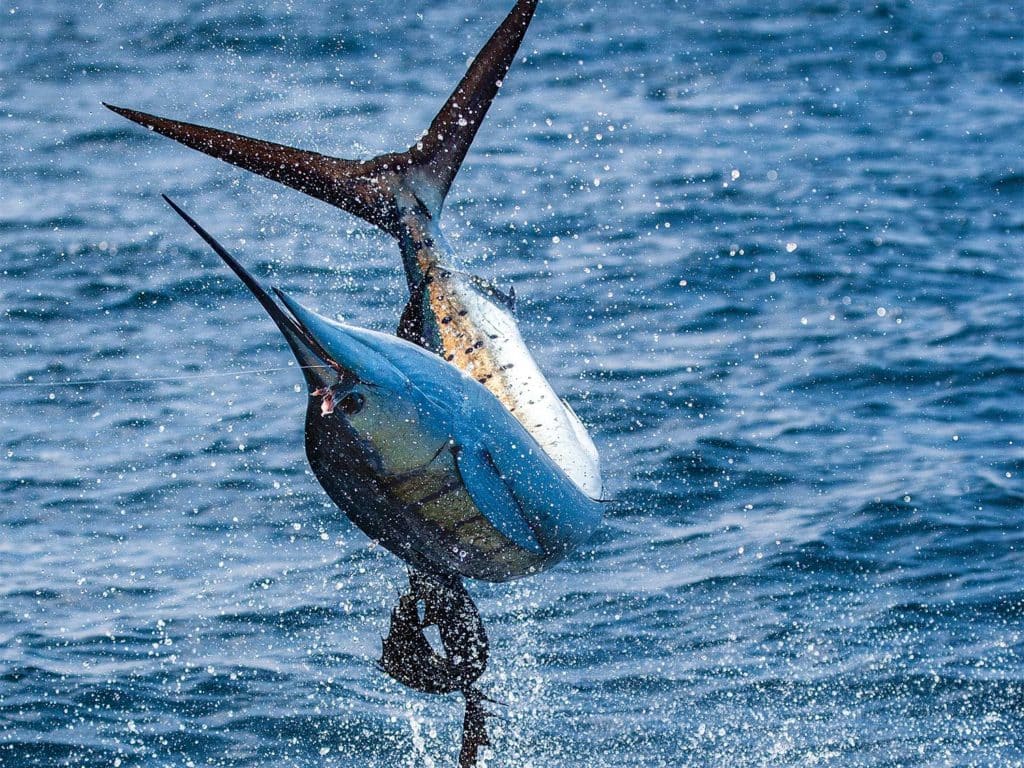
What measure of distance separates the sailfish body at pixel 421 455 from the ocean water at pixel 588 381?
1152 millimetres

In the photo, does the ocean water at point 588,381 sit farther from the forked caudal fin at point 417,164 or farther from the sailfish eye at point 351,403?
the sailfish eye at point 351,403

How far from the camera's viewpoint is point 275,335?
11484 mm

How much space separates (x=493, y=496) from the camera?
4992 millimetres

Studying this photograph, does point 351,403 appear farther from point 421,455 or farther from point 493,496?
point 493,496

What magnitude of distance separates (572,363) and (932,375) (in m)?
2.39

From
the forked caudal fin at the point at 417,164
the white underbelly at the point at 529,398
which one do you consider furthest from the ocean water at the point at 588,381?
the white underbelly at the point at 529,398

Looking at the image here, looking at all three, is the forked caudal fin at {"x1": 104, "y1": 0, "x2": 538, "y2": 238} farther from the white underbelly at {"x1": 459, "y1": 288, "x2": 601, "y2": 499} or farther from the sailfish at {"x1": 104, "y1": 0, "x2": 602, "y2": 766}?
the white underbelly at {"x1": 459, "y1": 288, "x2": 601, "y2": 499}

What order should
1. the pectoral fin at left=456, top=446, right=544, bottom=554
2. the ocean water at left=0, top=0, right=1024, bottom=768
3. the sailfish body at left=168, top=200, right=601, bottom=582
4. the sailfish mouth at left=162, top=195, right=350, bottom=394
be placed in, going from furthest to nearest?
the ocean water at left=0, top=0, right=1024, bottom=768 < the pectoral fin at left=456, top=446, right=544, bottom=554 < the sailfish body at left=168, top=200, right=601, bottom=582 < the sailfish mouth at left=162, top=195, right=350, bottom=394

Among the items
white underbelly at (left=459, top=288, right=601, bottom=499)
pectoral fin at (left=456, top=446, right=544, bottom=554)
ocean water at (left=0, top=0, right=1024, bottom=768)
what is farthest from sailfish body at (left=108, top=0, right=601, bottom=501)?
ocean water at (left=0, top=0, right=1024, bottom=768)

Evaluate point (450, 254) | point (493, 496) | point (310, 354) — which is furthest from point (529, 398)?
point (310, 354)

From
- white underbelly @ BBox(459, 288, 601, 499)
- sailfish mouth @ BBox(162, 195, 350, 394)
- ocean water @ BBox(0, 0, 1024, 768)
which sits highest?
sailfish mouth @ BBox(162, 195, 350, 394)

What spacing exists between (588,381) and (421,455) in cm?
604

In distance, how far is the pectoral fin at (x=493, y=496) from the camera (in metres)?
4.88

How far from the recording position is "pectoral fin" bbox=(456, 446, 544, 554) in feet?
16.0
